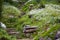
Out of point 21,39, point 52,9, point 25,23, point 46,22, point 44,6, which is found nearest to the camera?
point 21,39

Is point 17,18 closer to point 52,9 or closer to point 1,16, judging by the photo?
point 1,16

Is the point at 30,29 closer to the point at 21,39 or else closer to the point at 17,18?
the point at 21,39

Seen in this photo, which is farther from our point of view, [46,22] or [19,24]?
[19,24]

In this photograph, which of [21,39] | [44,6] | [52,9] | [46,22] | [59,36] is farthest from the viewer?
[44,6]

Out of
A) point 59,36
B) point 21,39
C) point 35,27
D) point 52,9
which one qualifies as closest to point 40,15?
point 52,9

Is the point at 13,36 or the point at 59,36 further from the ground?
the point at 59,36

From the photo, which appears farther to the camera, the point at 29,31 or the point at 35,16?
the point at 35,16

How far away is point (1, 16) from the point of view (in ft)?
43.4

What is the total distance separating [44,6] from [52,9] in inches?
56.2

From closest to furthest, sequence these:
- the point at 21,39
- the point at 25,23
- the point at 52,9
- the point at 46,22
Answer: the point at 21,39 → the point at 46,22 → the point at 25,23 → the point at 52,9

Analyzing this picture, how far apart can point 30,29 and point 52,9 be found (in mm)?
2639

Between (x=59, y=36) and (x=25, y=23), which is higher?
(x=59, y=36)

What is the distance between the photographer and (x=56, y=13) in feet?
40.1

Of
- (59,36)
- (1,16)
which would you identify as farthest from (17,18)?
(59,36)
